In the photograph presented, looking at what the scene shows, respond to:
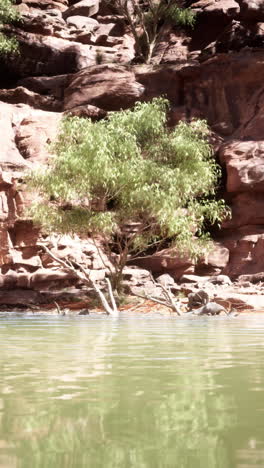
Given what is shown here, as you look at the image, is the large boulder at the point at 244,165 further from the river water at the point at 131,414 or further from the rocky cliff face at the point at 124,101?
the river water at the point at 131,414

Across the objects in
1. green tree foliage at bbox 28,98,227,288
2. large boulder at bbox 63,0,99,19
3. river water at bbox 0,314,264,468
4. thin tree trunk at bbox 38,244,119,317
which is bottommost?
thin tree trunk at bbox 38,244,119,317

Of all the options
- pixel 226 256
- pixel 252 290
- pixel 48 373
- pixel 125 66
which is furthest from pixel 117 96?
pixel 48 373

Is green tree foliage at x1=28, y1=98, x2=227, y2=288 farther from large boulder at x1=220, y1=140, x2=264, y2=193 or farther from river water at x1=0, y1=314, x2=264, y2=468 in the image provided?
river water at x1=0, y1=314, x2=264, y2=468

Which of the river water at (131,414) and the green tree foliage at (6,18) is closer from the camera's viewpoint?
the river water at (131,414)

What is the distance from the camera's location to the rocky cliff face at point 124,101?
2447 centimetres

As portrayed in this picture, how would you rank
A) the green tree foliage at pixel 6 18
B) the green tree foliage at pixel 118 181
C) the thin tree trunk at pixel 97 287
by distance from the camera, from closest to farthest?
the thin tree trunk at pixel 97 287 < the green tree foliage at pixel 118 181 < the green tree foliage at pixel 6 18

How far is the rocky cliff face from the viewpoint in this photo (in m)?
24.5

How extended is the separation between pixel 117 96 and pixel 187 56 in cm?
878

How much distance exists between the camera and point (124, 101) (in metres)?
30.3

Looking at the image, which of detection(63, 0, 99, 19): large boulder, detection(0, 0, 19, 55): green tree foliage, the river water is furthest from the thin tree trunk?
detection(63, 0, 99, 19): large boulder

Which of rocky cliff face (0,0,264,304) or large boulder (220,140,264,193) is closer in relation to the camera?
rocky cliff face (0,0,264,304)

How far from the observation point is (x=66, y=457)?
1.36m

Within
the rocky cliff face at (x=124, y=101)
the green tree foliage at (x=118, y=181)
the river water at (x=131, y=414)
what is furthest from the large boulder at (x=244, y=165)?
the river water at (x=131, y=414)

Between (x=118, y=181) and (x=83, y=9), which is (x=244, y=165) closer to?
(x=118, y=181)
